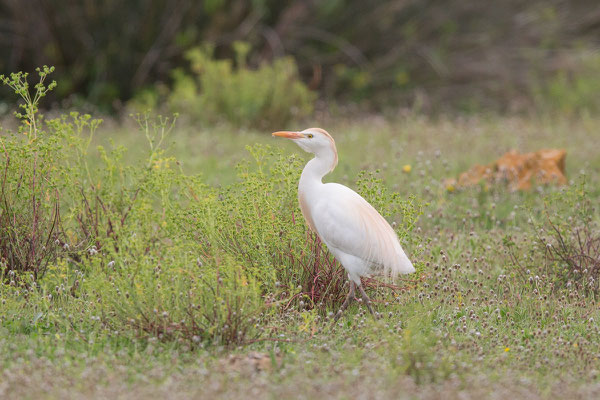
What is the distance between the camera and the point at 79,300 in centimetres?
432

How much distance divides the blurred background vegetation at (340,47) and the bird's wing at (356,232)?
6.19 m

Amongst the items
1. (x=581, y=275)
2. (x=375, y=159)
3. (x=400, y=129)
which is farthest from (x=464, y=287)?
(x=400, y=129)

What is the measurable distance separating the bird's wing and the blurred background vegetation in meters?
6.19

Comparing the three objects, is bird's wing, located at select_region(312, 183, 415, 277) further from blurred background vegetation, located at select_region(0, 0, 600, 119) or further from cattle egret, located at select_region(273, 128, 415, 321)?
blurred background vegetation, located at select_region(0, 0, 600, 119)

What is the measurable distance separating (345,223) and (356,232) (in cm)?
7

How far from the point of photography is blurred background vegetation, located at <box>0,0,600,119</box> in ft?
35.7

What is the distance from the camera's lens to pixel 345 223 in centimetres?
420

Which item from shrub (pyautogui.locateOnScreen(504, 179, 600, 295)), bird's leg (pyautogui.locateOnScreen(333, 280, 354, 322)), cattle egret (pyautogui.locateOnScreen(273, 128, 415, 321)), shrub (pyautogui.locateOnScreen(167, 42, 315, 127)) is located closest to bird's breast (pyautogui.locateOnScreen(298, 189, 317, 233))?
cattle egret (pyautogui.locateOnScreen(273, 128, 415, 321))

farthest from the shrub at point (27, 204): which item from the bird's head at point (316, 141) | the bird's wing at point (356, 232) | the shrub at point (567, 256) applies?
the shrub at point (567, 256)

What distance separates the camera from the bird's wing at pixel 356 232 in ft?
13.8

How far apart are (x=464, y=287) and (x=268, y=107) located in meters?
5.05

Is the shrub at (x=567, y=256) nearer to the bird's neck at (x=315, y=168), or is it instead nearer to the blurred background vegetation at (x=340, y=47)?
the bird's neck at (x=315, y=168)

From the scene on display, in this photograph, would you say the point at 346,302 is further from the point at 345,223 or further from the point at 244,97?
the point at 244,97

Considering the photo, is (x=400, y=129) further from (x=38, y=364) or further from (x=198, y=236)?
(x=38, y=364)
